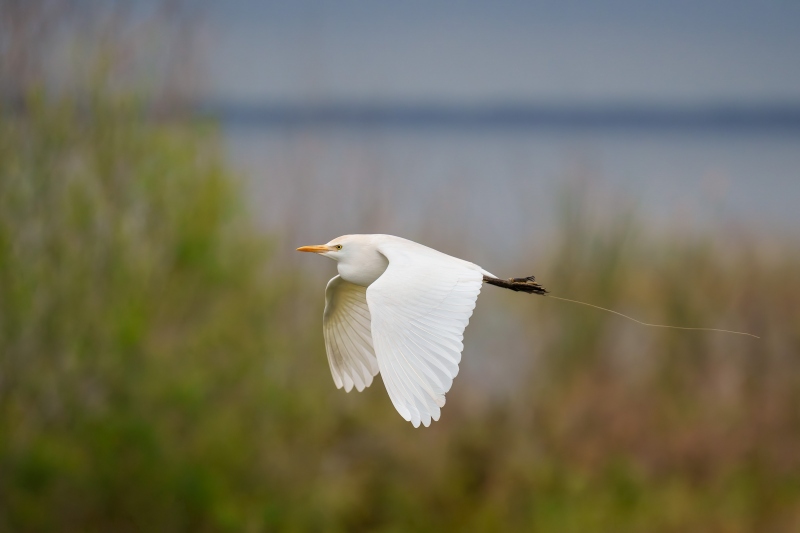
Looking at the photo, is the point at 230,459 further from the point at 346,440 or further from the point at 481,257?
the point at 481,257

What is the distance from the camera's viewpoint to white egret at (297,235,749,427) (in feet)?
4.21

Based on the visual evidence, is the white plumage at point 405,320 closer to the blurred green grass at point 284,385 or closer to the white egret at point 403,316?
the white egret at point 403,316

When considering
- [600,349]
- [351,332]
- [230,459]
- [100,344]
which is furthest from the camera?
[600,349]

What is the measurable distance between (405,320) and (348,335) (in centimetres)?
49

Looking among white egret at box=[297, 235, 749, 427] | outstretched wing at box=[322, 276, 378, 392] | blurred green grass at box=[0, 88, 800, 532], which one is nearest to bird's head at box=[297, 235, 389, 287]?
white egret at box=[297, 235, 749, 427]

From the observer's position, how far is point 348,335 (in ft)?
6.16

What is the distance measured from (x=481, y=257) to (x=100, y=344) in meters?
1.83

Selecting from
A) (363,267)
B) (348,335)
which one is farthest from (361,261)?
(348,335)

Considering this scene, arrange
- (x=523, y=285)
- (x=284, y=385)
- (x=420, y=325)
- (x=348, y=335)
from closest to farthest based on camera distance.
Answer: (x=420, y=325) → (x=523, y=285) → (x=348, y=335) → (x=284, y=385)

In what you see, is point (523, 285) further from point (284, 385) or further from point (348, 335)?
point (284, 385)

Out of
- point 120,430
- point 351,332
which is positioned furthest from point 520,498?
point 351,332

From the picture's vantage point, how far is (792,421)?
530cm

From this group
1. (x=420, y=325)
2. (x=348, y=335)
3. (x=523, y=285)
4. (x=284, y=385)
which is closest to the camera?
(x=420, y=325)

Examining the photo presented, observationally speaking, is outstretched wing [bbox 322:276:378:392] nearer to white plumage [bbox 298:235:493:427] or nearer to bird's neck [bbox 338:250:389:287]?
white plumage [bbox 298:235:493:427]
